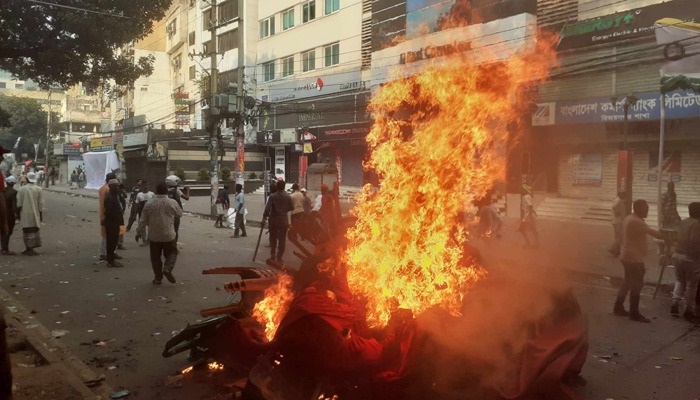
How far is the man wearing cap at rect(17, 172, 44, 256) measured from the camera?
1182 centimetres

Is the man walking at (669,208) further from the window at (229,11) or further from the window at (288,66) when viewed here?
the window at (229,11)

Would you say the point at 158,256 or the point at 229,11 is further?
the point at 229,11

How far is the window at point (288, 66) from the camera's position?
3665cm

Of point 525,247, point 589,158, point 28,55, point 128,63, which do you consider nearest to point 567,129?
point 589,158

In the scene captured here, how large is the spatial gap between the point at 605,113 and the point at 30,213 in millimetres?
17682

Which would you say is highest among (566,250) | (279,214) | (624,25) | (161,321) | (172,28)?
(172,28)

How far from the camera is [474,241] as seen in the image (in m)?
14.6

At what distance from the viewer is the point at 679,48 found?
495 inches

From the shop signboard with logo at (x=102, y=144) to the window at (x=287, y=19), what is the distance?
827 inches

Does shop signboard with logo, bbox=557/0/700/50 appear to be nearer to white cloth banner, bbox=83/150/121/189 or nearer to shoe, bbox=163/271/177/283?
shoe, bbox=163/271/177/283

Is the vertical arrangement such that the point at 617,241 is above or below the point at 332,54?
below

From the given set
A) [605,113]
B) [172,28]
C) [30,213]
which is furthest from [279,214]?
[172,28]

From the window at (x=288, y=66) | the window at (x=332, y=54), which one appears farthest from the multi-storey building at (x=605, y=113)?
the window at (x=288, y=66)

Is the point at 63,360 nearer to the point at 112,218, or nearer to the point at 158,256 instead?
the point at 158,256
